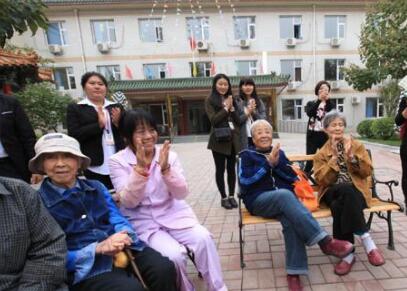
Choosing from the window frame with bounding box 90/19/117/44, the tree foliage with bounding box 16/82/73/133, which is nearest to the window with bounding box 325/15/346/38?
the window frame with bounding box 90/19/117/44

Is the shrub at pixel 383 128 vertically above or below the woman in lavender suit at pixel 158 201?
below

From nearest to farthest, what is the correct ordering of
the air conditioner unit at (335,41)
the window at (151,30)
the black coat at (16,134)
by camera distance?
the black coat at (16,134), the window at (151,30), the air conditioner unit at (335,41)

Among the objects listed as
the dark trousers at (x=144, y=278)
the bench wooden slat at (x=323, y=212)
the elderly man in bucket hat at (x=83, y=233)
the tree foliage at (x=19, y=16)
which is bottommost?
the bench wooden slat at (x=323, y=212)

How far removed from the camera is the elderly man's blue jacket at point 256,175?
2.56 meters

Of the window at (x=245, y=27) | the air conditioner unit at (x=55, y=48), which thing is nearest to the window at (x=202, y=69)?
the window at (x=245, y=27)

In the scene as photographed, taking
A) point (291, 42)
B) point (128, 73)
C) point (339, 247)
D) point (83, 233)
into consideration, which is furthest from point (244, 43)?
point (83, 233)

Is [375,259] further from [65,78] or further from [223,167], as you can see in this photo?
[65,78]

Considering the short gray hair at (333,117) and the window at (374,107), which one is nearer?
the short gray hair at (333,117)

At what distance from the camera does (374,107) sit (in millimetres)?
21109

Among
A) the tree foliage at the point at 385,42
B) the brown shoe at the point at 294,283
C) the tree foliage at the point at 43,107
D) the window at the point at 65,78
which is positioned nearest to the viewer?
the brown shoe at the point at 294,283

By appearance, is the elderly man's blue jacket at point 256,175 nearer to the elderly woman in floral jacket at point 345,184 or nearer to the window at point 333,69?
the elderly woman in floral jacket at point 345,184

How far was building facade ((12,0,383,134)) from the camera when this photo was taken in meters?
18.9

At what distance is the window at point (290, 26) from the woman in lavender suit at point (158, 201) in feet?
66.7

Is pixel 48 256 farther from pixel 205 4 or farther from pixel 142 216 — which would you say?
pixel 205 4
